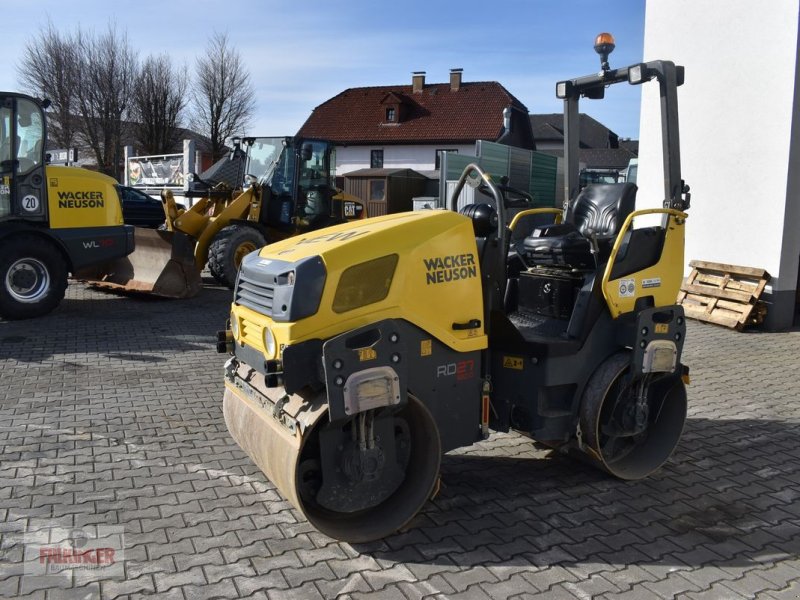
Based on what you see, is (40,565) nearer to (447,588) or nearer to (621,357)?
(447,588)

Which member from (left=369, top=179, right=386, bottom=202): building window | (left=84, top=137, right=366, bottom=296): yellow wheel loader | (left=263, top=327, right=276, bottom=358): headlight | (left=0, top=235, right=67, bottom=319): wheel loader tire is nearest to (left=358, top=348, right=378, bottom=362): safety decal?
(left=263, top=327, right=276, bottom=358): headlight

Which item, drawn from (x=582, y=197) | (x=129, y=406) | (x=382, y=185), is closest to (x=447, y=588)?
(x=582, y=197)

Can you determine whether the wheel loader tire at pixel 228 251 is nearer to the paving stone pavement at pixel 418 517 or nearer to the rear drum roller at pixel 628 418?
the paving stone pavement at pixel 418 517

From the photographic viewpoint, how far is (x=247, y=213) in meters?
12.3

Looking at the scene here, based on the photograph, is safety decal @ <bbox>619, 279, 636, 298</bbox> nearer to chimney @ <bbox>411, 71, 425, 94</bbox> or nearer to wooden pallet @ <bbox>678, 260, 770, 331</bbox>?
wooden pallet @ <bbox>678, 260, 770, 331</bbox>

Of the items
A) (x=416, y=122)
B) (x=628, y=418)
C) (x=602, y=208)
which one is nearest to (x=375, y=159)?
(x=416, y=122)

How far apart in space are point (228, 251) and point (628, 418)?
26.8ft

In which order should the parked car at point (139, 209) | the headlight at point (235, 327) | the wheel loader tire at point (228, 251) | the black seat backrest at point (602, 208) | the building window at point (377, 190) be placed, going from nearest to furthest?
the headlight at point (235, 327) → the black seat backrest at point (602, 208) → the wheel loader tire at point (228, 251) → the parked car at point (139, 209) → the building window at point (377, 190)

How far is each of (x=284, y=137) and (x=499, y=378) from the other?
30.1ft

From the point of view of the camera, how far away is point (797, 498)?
437cm

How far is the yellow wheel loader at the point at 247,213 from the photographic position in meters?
11.1

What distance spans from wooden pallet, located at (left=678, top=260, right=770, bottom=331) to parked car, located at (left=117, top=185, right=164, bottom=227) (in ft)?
52.1

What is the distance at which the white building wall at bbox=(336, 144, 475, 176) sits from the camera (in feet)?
139

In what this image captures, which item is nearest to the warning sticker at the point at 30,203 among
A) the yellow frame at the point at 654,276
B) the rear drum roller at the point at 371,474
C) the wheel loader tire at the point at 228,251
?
the wheel loader tire at the point at 228,251
